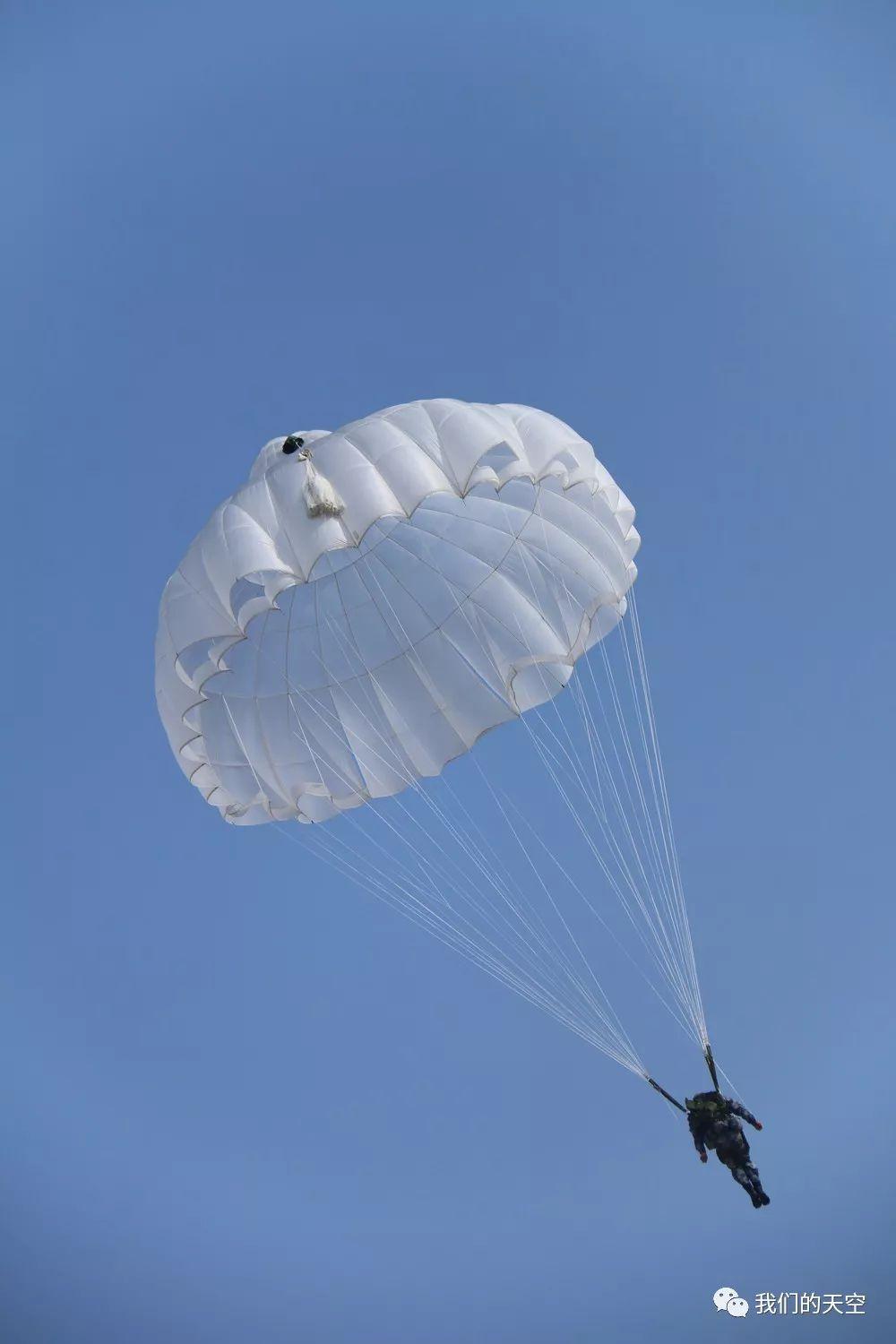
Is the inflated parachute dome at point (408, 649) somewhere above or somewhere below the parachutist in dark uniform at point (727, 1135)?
above

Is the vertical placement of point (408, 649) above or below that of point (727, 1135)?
above

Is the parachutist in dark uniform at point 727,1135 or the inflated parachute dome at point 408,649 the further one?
the inflated parachute dome at point 408,649

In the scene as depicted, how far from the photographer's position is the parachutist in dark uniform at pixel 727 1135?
11.8m

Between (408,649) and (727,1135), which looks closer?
(727,1135)

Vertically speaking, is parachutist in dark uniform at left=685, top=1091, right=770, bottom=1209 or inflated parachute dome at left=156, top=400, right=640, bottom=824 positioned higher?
inflated parachute dome at left=156, top=400, right=640, bottom=824

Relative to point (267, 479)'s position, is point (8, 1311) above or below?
below

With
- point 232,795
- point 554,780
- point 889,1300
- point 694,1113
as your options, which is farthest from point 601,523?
point 889,1300

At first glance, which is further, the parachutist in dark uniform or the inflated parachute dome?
the inflated parachute dome

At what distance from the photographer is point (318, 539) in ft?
37.4

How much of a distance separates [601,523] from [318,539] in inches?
152

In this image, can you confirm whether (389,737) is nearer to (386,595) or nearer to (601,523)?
(386,595)

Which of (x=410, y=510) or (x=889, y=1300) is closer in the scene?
(x=410, y=510)

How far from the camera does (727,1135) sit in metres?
11.8

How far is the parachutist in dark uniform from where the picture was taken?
11805 millimetres
